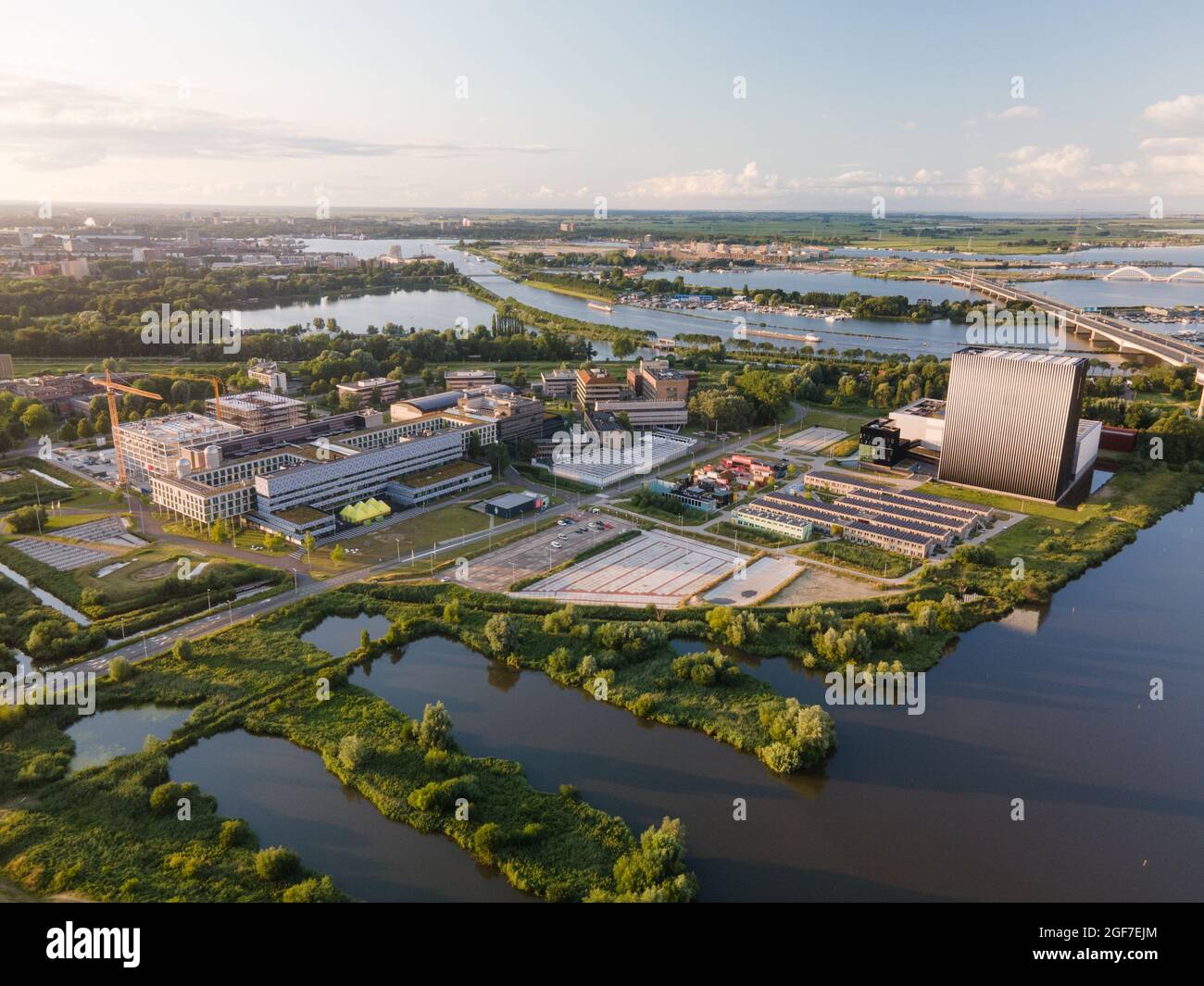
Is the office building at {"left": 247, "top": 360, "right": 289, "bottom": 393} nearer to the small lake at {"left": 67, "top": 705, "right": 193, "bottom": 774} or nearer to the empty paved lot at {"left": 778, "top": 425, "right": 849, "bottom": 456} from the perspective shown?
the empty paved lot at {"left": 778, "top": 425, "right": 849, "bottom": 456}

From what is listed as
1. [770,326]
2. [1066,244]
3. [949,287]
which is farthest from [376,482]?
[1066,244]

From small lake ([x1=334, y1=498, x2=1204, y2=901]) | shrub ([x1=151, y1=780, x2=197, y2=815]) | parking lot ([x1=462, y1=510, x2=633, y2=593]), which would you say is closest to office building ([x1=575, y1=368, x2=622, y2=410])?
parking lot ([x1=462, y1=510, x2=633, y2=593])

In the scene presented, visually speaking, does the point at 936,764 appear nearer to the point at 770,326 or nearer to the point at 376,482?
the point at 376,482

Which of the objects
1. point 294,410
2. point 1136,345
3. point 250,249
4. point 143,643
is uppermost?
point 250,249

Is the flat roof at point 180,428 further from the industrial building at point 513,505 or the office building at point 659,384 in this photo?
the office building at point 659,384
